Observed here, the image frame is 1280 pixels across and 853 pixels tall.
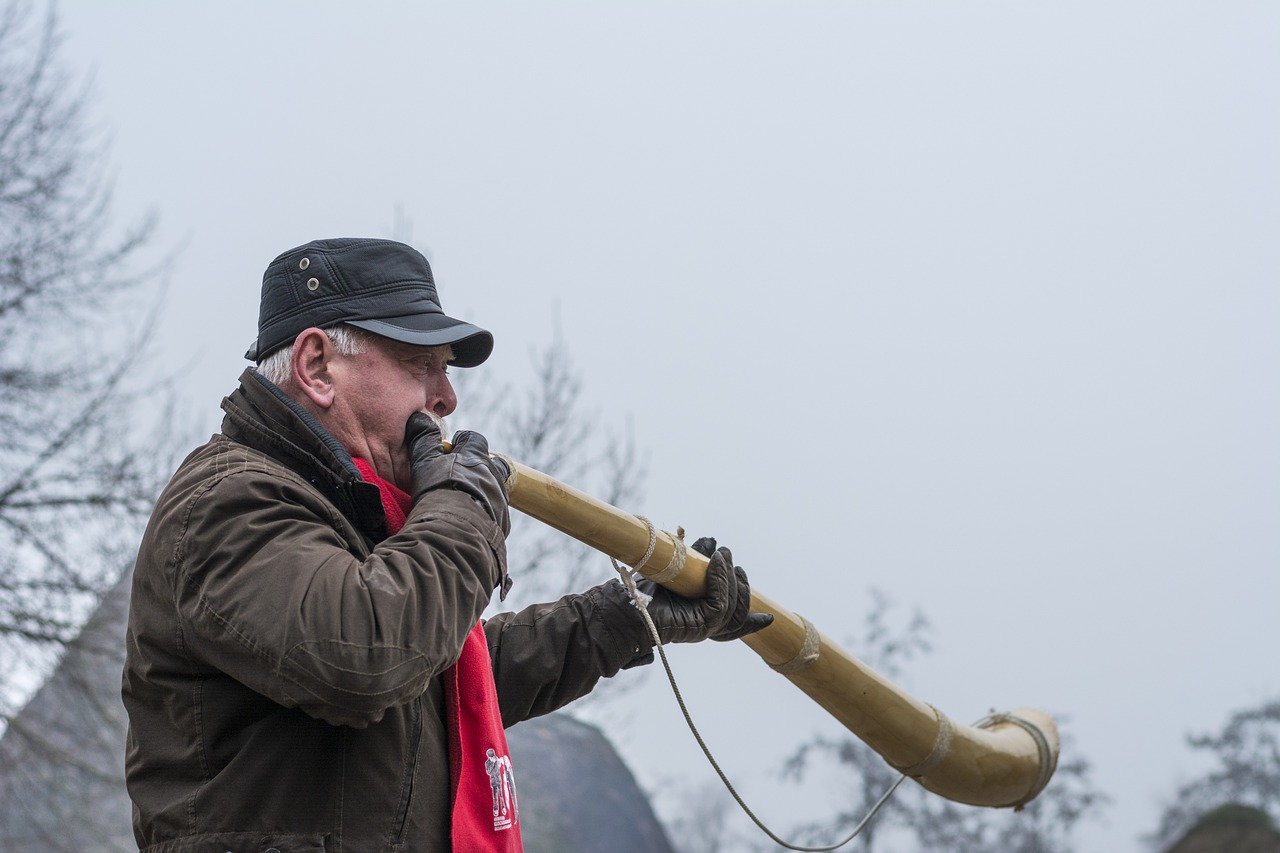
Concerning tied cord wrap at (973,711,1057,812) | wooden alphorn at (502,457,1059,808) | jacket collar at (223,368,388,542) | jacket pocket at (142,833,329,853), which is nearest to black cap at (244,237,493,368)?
jacket collar at (223,368,388,542)

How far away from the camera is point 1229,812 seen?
16.6 feet

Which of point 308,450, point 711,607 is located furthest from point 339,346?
point 711,607

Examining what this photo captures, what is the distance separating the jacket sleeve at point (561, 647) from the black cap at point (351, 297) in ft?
2.28

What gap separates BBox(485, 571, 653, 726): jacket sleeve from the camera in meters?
2.50

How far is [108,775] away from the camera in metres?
8.53

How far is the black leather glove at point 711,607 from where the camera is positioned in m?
2.68

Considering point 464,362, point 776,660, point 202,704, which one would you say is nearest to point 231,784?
point 202,704

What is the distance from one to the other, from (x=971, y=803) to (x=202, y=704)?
96.1 inches

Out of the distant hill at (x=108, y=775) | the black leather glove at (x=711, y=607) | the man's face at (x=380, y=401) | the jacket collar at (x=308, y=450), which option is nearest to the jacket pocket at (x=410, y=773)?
the jacket collar at (x=308, y=450)

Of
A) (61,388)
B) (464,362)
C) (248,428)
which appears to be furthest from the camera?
(61,388)

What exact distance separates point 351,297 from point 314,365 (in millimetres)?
134

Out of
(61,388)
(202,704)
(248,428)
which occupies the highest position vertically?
(61,388)

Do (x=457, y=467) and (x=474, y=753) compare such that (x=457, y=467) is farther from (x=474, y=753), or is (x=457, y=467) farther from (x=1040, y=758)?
(x=1040, y=758)

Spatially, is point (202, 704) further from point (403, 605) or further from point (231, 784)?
point (403, 605)
